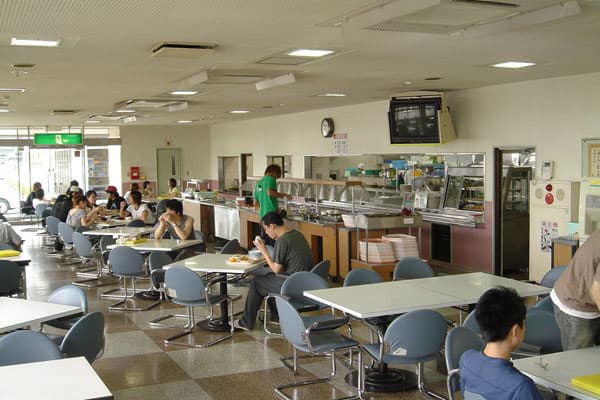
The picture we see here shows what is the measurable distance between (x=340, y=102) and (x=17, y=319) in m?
7.75

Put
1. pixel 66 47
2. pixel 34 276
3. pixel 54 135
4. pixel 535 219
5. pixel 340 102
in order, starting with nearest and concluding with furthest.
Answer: pixel 66 47 < pixel 535 219 < pixel 34 276 < pixel 340 102 < pixel 54 135

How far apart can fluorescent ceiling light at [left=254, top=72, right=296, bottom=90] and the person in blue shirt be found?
4751 mm

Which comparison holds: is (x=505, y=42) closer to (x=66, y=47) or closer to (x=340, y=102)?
(x=66, y=47)

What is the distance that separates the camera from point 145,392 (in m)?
4.74

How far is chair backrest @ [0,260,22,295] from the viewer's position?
6133mm

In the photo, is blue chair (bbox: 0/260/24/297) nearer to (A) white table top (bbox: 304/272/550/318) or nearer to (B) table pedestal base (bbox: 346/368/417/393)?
(A) white table top (bbox: 304/272/550/318)

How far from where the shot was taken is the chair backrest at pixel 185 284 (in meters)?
5.69

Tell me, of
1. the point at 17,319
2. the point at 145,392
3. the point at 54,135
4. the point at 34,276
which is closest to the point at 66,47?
the point at 17,319

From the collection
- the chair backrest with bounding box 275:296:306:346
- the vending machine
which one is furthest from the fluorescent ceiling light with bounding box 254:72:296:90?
the chair backrest with bounding box 275:296:306:346

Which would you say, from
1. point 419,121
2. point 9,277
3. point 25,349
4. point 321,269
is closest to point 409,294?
point 321,269

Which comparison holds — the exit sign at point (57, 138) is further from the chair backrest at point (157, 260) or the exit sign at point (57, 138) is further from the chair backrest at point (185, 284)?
the chair backrest at point (185, 284)

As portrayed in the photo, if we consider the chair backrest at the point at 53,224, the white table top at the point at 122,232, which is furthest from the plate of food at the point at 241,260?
the chair backrest at the point at 53,224

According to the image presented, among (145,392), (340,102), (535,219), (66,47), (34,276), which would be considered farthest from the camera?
(340,102)

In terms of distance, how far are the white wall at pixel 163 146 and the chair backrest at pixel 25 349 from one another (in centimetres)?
1476
